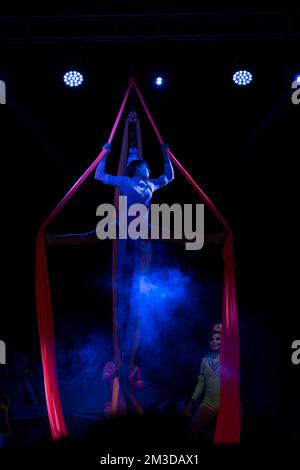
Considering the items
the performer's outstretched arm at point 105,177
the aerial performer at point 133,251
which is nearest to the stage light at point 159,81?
the aerial performer at point 133,251

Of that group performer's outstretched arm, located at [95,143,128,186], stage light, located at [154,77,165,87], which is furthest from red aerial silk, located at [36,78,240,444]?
stage light, located at [154,77,165,87]

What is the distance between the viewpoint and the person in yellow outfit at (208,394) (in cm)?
491

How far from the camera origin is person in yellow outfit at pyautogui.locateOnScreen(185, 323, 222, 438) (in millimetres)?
4914

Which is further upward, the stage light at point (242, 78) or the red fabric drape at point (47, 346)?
the stage light at point (242, 78)

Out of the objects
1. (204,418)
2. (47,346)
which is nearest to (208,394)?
(204,418)

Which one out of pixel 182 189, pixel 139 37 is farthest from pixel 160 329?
pixel 139 37

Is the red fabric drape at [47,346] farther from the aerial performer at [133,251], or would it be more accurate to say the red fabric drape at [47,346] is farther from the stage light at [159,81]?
the stage light at [159,81]

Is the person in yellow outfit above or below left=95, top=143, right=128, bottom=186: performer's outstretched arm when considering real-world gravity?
below

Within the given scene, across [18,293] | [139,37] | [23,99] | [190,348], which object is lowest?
[190,348]

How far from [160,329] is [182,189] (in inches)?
57.6

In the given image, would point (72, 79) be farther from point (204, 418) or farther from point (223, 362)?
point (204, 418)

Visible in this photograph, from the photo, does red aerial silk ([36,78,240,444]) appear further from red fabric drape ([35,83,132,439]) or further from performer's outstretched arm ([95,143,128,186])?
performer's outstretched arm ([95,143,128,186])
